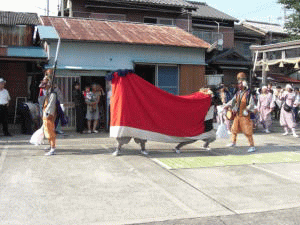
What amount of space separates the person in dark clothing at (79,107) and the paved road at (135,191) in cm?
360

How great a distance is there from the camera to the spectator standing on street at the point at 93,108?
498 inches

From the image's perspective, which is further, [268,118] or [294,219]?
[268,118]

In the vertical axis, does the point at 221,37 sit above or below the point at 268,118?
above

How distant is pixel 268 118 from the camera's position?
13805 mm

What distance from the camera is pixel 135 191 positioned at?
584 centimetres

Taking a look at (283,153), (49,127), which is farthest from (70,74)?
(283,153)

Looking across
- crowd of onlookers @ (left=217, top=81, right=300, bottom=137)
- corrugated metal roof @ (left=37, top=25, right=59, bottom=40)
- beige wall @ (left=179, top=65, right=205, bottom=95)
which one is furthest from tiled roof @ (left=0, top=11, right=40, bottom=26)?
crowd of onlookers @ (left=217, top=81, right=300, bottom=137)

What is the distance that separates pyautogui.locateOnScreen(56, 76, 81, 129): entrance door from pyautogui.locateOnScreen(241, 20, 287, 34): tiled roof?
69.3ft

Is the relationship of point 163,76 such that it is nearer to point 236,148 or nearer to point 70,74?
point 70,74

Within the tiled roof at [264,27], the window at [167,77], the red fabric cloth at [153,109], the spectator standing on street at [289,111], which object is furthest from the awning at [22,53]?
the tiled roof at [264,27]

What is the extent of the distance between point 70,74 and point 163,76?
356 cm

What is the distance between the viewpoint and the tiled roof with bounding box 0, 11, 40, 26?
15235 millimetres

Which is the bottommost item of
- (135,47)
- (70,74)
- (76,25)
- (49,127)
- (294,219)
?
(294,219)

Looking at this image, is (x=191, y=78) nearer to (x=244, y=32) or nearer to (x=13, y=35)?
(x=13, y=35)
